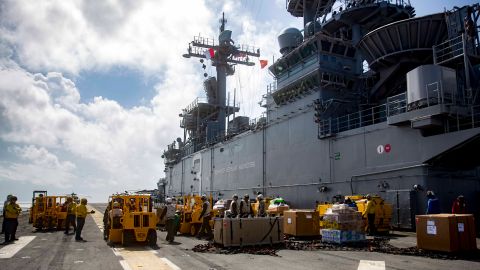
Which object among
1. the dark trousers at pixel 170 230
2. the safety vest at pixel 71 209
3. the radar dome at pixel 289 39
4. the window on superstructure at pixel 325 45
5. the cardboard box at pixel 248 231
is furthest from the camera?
the radar dome at pixel 289 39

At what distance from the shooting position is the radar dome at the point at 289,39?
2730 cm

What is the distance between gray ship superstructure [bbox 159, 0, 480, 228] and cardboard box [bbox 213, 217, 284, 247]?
6.94m

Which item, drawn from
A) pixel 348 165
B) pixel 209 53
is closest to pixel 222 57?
pixel 209 53

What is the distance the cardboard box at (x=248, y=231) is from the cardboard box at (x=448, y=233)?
13.8 feet

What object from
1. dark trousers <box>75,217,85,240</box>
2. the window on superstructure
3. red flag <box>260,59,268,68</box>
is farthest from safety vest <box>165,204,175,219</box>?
red flag <box>260,59,268,68</box>

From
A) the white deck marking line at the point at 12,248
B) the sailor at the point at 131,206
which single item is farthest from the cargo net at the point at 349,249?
the white deck marking line at the point at 12,248

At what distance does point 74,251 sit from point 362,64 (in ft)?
65.5

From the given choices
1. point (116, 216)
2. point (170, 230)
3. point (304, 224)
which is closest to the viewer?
point (116, 216)

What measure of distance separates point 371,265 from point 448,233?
8.90ft

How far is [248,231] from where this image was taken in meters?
11.5

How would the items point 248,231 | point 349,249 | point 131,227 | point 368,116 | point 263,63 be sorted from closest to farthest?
1. point 349,249
2. point 248,231
3. point 131,227
4. point 368,116
5. point 263,63

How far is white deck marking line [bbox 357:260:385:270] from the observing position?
26.2 feet

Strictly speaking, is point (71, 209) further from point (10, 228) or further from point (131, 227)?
point (131, 227)

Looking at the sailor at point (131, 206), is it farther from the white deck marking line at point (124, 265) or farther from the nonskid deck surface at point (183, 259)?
the white deck marking line at point (124, 265)
